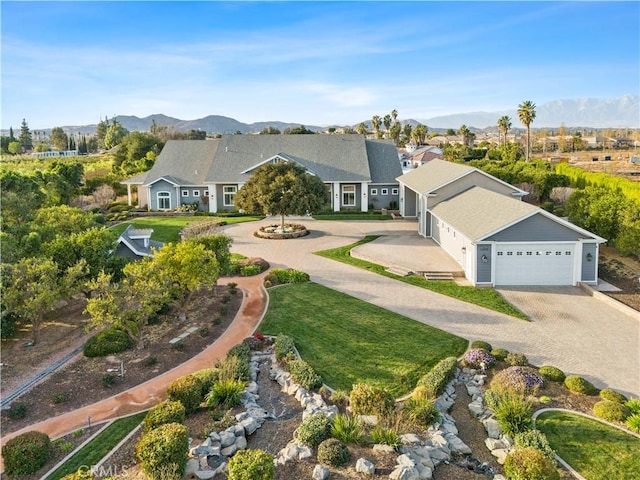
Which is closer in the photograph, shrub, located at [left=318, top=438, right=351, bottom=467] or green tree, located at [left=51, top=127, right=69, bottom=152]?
shrub, located at [left=318, top=438, right=351, bottom=467]

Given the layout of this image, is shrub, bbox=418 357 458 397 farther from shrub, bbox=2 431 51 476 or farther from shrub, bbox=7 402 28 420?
shrub, bbox=7 402 28 420

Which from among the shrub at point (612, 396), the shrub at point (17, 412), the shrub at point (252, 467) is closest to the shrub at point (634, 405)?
the shrub at point (612, 396)

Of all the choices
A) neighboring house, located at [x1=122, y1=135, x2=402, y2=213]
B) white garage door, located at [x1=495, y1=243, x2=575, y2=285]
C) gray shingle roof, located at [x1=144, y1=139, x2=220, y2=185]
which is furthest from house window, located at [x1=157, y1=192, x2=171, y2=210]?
white garage door, located at [x1=495, y1=243, x2=575, y2=285]

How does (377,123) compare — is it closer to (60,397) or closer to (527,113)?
(527,113)

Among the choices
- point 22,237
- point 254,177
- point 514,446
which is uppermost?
point 254,177

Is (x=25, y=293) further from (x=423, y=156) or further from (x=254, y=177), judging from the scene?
(x=423, y=156)

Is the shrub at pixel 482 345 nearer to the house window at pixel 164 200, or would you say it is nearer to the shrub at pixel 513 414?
the shrub at pixel 513 414

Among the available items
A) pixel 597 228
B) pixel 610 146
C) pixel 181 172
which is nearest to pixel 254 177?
pixel 181 172
